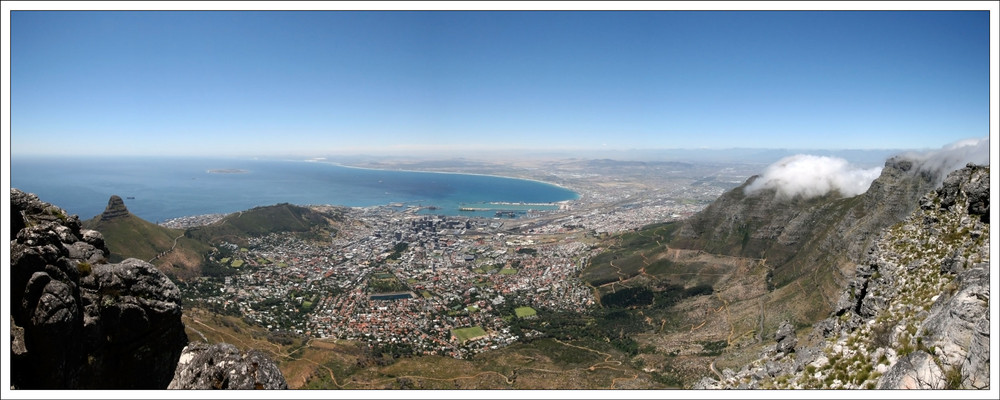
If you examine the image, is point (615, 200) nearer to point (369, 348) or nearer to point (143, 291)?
point (369, 348)

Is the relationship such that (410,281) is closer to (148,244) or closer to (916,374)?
(148,244)

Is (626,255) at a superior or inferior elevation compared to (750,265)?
inferior

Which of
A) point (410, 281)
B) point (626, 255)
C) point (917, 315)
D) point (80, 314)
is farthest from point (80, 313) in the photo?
point (626, 255)

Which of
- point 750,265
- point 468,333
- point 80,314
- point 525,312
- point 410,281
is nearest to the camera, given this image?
point 80,314

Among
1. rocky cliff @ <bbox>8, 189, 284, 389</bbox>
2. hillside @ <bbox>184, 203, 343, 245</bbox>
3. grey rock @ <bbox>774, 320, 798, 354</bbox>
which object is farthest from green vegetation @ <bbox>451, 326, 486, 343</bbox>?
hillside @ <bbox>184, 203, 343, 245</bbox>

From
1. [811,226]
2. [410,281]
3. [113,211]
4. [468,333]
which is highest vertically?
[113,211]

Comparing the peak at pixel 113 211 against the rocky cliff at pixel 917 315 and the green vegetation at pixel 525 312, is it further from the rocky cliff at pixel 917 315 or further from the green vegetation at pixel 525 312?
the rocky cliff at pixel 917 315

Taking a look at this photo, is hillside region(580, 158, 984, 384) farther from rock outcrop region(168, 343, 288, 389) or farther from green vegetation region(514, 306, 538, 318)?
rock outcrop region(168, 343, 288, 389)
